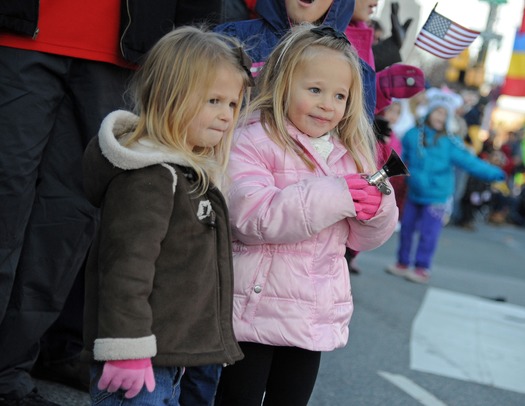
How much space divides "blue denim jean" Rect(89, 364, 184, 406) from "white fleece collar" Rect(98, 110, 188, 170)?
0.54 metres

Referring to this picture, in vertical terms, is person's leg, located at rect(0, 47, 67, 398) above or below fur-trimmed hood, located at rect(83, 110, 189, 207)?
below

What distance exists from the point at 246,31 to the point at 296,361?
1172 millimetres

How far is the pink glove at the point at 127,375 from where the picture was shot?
205 cm

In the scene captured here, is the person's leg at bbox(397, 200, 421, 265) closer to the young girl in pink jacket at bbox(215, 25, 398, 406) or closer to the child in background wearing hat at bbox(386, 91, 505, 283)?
the child in background wearing hat at bbox(386, 91, 505, 283)

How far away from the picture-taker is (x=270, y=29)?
9.91 feet

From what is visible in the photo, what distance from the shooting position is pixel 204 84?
7.37ft

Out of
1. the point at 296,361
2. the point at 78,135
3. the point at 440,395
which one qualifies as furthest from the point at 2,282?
the point at 440,395

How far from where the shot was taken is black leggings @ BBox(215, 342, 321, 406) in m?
2.54

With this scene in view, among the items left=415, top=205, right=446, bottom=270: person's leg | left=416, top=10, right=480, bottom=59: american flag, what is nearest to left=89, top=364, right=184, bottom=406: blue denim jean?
left=416, top=10, right=480, bottom=59: american flag

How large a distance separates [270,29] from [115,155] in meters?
1.11

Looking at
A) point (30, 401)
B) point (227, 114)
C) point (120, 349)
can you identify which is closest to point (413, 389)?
point (30, 401)

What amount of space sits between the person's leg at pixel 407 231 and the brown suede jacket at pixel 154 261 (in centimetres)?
616

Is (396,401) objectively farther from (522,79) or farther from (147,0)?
(522,79)

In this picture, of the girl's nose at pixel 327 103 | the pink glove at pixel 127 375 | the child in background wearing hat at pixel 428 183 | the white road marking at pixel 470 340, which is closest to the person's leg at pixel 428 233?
the child in background wearing hat at pixel 428 183
